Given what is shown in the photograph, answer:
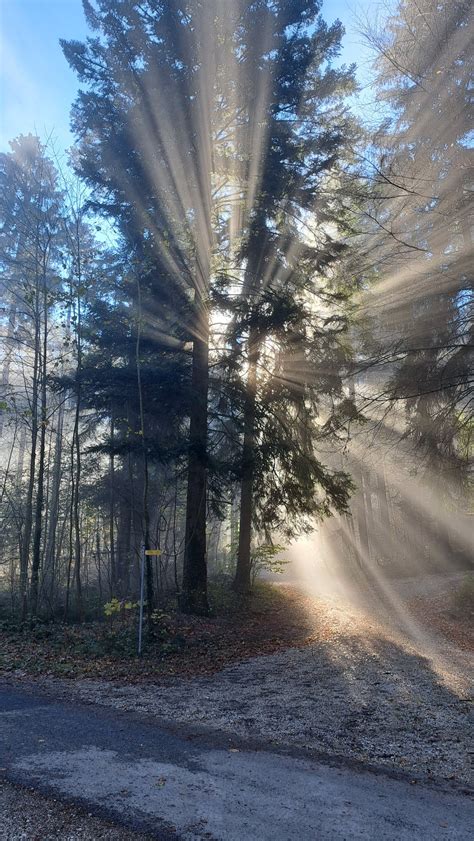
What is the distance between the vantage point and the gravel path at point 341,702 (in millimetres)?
5070

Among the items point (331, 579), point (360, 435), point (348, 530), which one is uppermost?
point (360, 435)

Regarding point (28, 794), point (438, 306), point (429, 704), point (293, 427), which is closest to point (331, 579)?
point (293, 427)

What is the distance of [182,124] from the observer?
11.5 metres

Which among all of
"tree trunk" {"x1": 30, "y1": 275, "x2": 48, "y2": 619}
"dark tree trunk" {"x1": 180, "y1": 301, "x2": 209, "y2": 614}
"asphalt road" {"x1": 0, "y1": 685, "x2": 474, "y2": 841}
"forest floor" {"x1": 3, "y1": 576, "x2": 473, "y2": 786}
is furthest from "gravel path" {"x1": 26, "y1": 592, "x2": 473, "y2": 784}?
"tree trunk" {"x1": 30, "y1": 275, "x2": 48, "y2": 619}

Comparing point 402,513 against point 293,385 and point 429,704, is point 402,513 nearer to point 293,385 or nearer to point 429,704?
point 293,385

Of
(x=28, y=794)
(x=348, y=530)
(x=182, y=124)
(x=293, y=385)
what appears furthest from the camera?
(x=348, y=530)

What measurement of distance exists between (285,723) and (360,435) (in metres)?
7.16

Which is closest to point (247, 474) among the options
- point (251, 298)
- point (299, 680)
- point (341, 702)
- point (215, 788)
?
point (251, 298)

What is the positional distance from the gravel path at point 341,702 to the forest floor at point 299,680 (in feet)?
0.06

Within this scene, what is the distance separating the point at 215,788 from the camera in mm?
4023

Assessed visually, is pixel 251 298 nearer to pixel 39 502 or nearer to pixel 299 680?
pixel 39 502

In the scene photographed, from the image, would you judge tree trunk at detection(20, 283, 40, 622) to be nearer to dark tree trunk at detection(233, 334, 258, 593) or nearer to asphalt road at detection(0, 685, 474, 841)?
dark tree trunk at detection(233, 334, 258, 593)

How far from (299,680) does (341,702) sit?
50.1 inches

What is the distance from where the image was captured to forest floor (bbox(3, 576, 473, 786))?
5.30 meters
